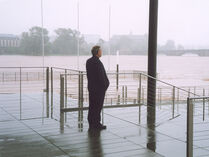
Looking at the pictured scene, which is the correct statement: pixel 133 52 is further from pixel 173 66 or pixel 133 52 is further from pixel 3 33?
pixel 3 33

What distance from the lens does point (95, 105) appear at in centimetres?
352

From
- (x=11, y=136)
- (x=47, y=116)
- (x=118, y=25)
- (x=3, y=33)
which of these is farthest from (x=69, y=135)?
(x=118, y=25)

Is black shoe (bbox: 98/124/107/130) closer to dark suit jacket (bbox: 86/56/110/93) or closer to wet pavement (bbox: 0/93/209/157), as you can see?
wet pavement (bbox: 0/93/209/157)

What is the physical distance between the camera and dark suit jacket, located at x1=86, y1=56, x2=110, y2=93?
134 inches

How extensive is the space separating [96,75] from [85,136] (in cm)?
61

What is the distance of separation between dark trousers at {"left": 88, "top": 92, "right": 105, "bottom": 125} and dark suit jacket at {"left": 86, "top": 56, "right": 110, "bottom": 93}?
47 millimetres

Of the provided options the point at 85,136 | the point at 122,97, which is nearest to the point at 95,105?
the point at 85,136

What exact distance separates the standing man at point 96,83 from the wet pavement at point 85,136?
0.52 ft

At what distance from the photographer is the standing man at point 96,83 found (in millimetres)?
3414

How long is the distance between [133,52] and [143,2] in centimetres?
114

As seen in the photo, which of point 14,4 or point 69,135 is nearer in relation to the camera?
point 69,135

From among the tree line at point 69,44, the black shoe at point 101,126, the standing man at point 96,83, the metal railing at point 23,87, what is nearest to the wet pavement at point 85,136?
the black shoe at point 101,126

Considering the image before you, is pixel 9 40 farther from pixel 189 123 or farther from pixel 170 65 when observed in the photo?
pixel 189 123

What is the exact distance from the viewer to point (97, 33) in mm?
7512
